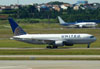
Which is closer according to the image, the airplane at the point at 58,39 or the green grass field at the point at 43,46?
the green grass field at the point at 43,46

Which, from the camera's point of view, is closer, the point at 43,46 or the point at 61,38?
the point at 61,38

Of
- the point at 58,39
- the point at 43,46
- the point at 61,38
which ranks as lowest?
the point at 43,46

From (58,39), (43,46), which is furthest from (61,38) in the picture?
(43,46)

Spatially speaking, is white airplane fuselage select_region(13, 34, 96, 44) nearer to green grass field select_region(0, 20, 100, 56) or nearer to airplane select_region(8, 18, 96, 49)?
airplane select_region(8, 18, 96, 49)

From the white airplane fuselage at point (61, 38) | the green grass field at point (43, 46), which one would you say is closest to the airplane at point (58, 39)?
the white airplane fuselage at point (61, 38)

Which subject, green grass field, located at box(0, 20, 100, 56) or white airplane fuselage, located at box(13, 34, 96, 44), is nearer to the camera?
green grass field, located at box(0, 20, 100, 56)

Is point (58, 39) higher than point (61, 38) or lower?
lower

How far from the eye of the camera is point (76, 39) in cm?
7250

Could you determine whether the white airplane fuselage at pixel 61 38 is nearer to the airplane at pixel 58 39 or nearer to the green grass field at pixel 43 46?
the airplane at pixel 58 39

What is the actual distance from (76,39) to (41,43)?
22.3 ft

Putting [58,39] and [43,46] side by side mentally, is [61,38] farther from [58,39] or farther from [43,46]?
[43,46]

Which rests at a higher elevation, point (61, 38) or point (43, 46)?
point (61, 38)

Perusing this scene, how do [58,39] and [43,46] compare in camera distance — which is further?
[43,46]

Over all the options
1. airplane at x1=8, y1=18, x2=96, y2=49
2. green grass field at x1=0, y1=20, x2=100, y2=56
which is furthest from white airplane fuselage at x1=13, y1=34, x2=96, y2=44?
green grass field at x1=0, y1=20, x2=100, y2=56
